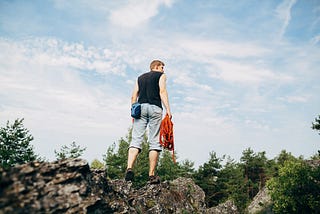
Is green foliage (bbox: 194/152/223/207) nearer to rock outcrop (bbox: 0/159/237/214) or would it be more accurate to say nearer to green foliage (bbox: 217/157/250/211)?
green foliage (bbox: 217/157/250/211)

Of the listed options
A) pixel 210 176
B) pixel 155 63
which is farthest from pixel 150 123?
pixel 210 176

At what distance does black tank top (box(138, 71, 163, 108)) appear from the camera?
7.91m

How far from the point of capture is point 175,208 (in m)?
7.59

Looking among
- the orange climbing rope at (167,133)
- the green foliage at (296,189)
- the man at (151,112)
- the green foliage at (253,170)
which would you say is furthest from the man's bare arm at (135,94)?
the green foliage at (253,170)

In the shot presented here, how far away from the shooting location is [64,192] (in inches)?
176

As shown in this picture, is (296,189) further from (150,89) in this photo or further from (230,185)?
(150,89)

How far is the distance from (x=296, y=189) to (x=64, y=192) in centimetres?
2525

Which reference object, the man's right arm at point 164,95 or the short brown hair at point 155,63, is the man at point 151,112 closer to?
the man's right arm at point 164,95

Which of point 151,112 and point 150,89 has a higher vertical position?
point 150,89

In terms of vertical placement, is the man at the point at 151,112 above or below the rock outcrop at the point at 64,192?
above

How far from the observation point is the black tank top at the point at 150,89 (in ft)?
26.0

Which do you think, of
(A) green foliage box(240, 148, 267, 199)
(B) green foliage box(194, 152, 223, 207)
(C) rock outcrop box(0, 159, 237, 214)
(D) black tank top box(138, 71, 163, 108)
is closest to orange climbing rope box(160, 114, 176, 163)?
(D) black tank top box(138, 71, 163, 108)

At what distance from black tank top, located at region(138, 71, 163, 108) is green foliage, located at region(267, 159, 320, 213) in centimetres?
2082

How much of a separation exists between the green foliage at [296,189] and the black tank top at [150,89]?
68.3ft
